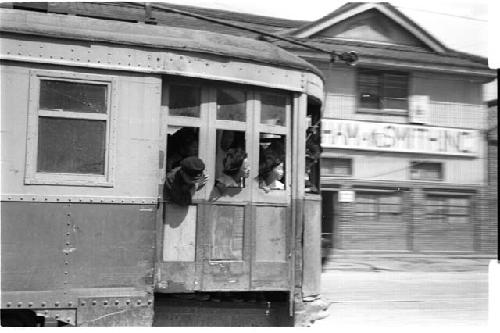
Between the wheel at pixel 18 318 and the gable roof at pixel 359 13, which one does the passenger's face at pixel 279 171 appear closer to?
the wheel at pixel 18 318

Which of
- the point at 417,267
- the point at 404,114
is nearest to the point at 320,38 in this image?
the point at 404,114

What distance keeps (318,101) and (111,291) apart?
2.29 meters

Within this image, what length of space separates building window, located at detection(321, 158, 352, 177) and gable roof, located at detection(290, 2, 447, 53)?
8.87 ft

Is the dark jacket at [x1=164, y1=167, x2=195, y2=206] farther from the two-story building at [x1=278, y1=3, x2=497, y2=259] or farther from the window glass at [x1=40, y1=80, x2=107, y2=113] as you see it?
the two-story building at [x1=278, y1=3, x2=497, y2=259]

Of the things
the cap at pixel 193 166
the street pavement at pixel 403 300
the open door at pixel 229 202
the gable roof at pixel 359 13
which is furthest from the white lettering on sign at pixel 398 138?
the cap at pixel 193 166

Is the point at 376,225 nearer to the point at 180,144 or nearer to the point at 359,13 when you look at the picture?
the point at 359,13

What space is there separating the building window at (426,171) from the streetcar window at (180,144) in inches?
384

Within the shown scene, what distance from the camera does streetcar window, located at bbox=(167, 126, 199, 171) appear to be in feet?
14.4

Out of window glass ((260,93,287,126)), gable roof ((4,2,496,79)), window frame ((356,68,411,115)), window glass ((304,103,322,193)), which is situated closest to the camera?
window glass ((260,93,287,126))

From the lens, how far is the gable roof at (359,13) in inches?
495

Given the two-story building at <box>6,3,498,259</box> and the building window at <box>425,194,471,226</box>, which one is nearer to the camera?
the two-story building at <box>6,3,498,259</box>

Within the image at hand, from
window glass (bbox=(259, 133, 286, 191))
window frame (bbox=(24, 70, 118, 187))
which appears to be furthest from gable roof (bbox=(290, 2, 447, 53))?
window frame (bbox=(24, 70, 118, 187))

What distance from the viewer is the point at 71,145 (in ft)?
13.3

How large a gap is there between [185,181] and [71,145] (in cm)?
80
